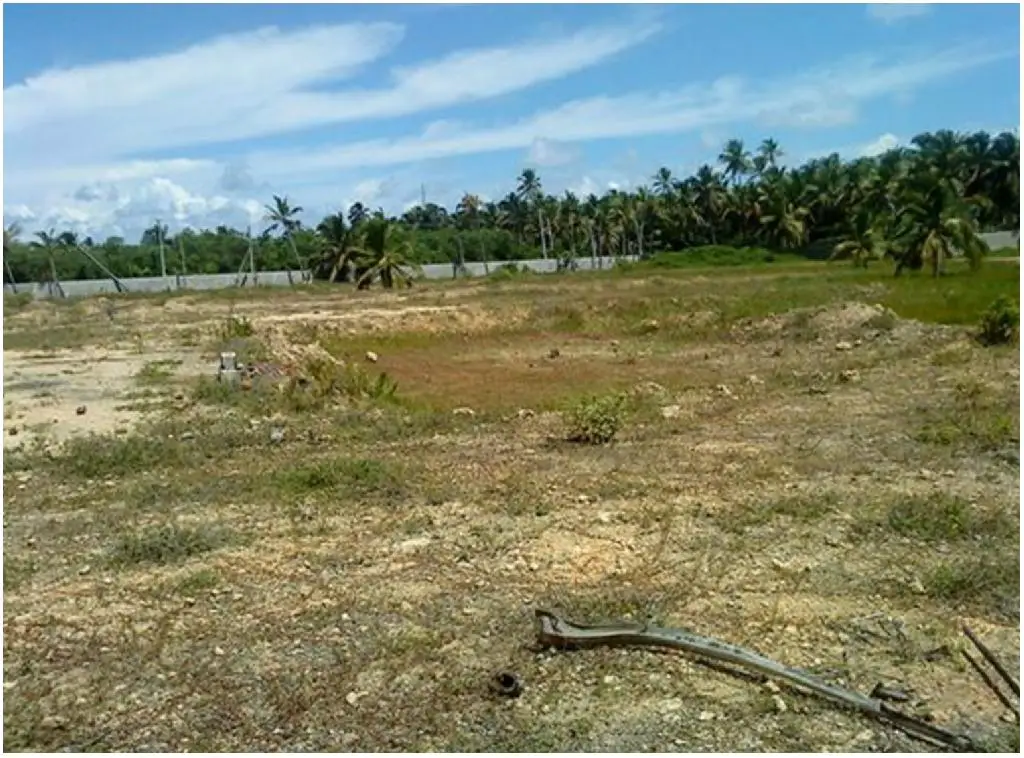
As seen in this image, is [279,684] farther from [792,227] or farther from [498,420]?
[792,227]

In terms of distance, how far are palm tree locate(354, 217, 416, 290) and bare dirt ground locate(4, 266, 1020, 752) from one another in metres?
24.2

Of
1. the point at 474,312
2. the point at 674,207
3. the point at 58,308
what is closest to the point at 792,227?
the point at 674,207

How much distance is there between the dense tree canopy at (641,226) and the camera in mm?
39812

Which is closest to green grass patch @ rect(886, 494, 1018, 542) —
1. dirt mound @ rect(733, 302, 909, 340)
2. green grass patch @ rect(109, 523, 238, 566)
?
green grass patch @ rect(109, 523, 238, 566)

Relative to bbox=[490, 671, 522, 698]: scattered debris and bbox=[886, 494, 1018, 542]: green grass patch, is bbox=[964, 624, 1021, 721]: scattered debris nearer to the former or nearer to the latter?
bbox=[886, 494, 1018, 542]: green grass patch

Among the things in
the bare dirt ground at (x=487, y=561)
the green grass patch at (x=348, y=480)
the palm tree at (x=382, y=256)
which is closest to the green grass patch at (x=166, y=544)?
the bare dirt ground at (x=487, y=561)

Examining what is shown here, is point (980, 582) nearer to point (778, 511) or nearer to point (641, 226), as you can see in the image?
point (778, 511)

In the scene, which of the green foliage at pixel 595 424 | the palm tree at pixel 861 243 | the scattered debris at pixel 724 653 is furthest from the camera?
the palm tree at pixel 861 243

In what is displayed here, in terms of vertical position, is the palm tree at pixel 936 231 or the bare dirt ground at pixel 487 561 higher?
the palm tree at pixel 936 231

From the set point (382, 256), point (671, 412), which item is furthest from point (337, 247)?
point (671, 412)

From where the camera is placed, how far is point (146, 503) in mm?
6586

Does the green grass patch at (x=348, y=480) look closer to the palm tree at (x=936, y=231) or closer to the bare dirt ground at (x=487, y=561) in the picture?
the bare dirt ground at (x=487, y=561)

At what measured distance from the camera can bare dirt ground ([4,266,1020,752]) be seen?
3.61 meters

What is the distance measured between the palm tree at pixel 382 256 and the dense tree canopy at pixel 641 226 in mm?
55
